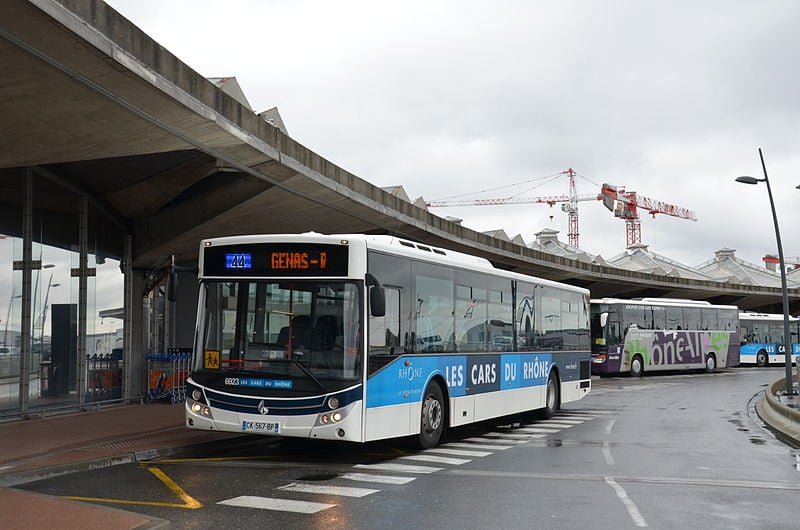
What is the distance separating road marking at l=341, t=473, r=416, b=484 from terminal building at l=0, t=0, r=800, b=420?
13.7 feet

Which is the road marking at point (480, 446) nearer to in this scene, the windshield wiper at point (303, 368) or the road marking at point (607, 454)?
the road marking at point (607, 454)

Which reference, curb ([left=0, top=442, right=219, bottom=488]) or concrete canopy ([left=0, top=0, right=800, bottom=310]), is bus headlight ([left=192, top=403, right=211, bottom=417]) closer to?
curb ([left=0, top=442, right=219, bottom=488])

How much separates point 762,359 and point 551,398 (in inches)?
1581

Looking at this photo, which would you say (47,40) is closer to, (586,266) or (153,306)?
(153,306)

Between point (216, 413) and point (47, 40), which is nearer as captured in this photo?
point (47, 40)

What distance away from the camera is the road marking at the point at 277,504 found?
8.42m

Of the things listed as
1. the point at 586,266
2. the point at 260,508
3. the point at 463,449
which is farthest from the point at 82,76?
the point at 586,266

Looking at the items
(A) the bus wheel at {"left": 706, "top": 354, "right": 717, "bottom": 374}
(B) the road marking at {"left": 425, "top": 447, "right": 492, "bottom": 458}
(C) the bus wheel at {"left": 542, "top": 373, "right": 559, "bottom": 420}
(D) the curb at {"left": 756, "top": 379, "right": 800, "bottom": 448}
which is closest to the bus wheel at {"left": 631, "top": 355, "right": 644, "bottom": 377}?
(A) the bus wheel at {"left": 706, "top": 354, "right": 717, "bottom": 374}

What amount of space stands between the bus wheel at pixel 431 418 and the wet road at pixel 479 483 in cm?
19

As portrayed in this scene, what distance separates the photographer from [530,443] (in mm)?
14633

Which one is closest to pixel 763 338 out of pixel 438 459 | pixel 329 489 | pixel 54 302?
pixel 54 302

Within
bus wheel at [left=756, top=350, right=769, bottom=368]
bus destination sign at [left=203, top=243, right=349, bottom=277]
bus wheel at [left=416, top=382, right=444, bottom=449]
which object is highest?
bus destination sign at [left=203, top=243, right=349, bottom=277]

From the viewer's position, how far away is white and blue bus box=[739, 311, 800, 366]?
2120 inches

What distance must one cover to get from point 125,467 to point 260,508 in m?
3.53
